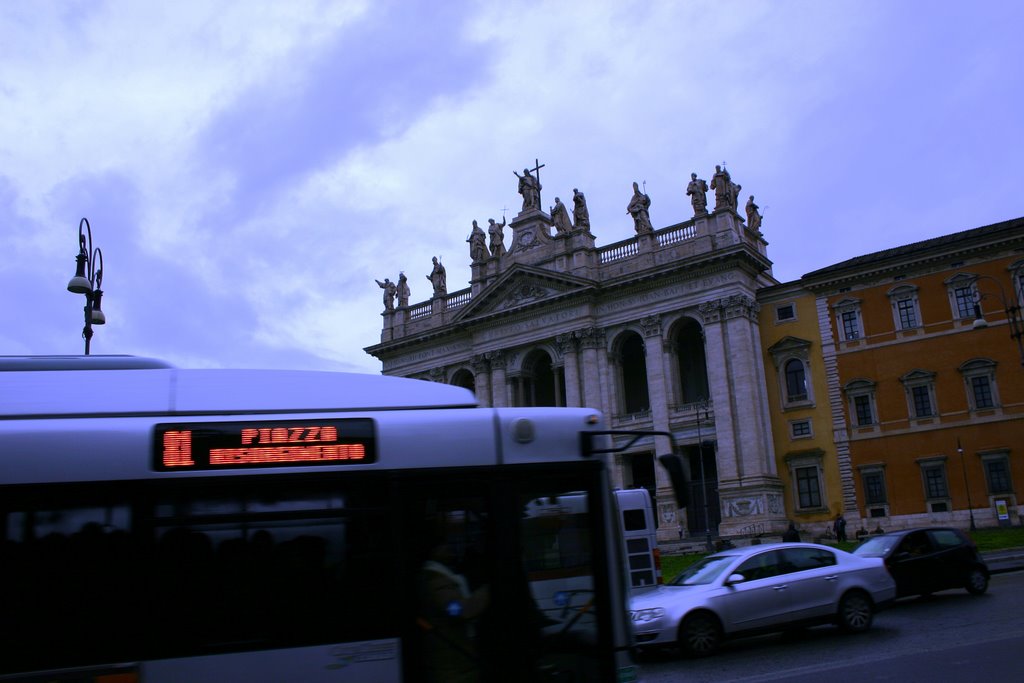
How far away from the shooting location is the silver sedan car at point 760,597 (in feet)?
38.8

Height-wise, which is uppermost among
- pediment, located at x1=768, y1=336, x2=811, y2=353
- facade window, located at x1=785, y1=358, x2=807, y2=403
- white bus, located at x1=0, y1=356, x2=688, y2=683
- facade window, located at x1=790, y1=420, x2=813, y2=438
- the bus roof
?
pediment, located at x1=768, y1=336, x2=811, y2=353

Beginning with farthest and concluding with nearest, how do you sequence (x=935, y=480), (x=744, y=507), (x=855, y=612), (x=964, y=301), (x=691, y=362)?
(x=691, y=362), (x=744, y=507), (x=964, y=301), (x=935, y=480), (x=855, y=612)

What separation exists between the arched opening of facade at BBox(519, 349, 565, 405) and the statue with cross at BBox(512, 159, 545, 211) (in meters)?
8.72

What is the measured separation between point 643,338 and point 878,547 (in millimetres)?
28350

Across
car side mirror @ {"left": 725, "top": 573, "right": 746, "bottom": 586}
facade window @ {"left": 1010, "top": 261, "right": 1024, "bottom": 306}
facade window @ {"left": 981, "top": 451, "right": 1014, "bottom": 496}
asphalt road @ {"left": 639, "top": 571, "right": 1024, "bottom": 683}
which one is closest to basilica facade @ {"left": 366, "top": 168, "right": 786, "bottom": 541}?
facade window @ {"left": 981, "top": 451, "right": 1014, "bottom": 496}

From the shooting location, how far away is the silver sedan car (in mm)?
11820

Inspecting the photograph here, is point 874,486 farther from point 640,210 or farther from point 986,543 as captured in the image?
point 640,210

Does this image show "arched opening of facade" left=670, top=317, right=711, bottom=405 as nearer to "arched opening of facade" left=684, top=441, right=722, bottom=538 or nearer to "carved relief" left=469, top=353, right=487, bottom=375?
"arched opening of facade" left=684, top=441, right=722, bottom=538

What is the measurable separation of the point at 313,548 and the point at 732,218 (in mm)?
39711

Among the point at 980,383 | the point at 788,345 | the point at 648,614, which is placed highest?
the point at 788,345

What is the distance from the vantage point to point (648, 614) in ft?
39.4

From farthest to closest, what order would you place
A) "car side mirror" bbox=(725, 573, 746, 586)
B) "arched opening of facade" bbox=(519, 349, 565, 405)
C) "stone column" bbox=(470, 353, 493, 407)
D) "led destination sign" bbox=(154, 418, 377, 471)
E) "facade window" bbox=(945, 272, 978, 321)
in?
"stone column" bbox=(470, 353, 493, 407), "arched opening of facade" bbox=(519, 349, 565, 405), "facade window" bbox=(945, 272, 978, 321), "car side mirror" bbox=(725, 573, 746, 586), "led destination sign" bbox=(154, 418, 377, 471)

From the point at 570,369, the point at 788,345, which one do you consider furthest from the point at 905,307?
the point at 570,369

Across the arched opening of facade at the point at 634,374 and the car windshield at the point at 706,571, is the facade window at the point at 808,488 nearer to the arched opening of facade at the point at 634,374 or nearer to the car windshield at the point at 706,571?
the arched opening of facade at the point at 634,374
